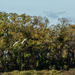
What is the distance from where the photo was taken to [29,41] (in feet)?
71.1

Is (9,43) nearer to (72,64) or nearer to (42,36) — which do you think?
(42,36)

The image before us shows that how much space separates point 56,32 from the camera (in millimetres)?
23656

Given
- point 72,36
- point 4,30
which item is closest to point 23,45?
point 4,30

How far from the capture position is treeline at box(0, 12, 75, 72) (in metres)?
21.7

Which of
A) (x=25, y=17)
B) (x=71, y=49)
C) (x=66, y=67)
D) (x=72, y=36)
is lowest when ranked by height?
(x=66, y=67)

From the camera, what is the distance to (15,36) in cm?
2138

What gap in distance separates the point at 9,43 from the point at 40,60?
219 inches

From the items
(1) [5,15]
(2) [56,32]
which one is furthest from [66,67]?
(1) [5,15]

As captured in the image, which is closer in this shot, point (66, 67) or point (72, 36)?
point (72, 36)

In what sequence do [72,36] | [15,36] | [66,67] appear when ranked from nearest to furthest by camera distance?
[15,36], [72,36], [66,67]

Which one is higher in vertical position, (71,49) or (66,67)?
(71,49)

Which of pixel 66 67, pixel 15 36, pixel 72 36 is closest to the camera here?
pixel 15 36

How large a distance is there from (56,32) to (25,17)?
4.85 meters

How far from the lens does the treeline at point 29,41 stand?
21.7 m
